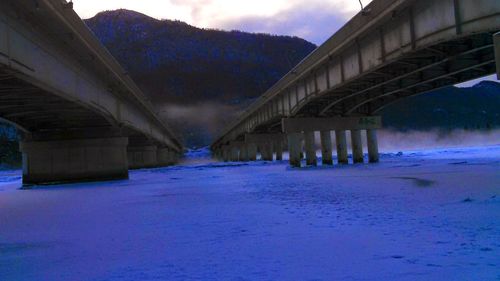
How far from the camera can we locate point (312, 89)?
3456 cm

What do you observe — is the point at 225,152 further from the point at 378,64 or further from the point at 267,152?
the point at 378,64

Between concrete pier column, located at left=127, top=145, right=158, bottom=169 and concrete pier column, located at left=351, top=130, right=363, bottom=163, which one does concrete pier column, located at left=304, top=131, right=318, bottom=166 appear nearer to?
concrete pier column, located at left=351, top=130, right=363, bottom=163

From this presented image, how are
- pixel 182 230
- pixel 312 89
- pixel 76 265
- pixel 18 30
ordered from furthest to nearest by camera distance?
pixel 312 89 → pixel 18 30 → pixel 182 230 → pixel 76 265

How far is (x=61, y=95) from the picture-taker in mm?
18859

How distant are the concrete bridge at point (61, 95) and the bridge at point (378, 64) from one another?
1268cm

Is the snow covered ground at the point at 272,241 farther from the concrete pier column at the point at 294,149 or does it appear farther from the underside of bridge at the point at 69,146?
the concrete pier column at the point at 294,149

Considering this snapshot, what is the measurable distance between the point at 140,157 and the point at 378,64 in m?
47.2

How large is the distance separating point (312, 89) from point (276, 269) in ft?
98.5

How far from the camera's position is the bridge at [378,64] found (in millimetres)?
16969

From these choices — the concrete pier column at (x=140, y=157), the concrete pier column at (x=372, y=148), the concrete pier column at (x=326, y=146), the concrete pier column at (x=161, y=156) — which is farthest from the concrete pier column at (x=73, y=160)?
the concrete pier column at (x=161, y=156)

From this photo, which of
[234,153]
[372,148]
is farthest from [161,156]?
[372,148]

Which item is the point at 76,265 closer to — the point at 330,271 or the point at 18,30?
the point at 330,271

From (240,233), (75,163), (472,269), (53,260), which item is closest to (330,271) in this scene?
(472,269)

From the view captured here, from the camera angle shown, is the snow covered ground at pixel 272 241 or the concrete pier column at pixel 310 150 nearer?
the snow covered ground at pixel 272 241
